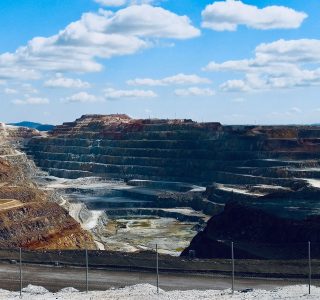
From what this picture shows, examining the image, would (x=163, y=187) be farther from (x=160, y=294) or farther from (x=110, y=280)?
(x=160, y=294)

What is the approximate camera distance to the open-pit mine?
204 ft

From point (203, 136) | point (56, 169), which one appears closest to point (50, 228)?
point (203, 136)

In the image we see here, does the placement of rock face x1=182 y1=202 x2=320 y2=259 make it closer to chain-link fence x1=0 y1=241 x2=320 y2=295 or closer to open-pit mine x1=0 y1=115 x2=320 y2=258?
open-pit mine x1=0 y1=115 x2=320 y2=258

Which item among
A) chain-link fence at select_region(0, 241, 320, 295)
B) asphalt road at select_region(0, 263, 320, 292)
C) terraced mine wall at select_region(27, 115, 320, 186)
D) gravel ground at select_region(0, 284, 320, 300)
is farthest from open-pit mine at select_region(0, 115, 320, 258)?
gravel ground at select_region(0, 284, 320, 300)

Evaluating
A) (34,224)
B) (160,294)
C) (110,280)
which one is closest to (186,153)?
(34,224)

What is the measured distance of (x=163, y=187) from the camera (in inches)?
4828

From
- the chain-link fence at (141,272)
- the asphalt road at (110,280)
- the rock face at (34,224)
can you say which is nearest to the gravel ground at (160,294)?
the chain-link fence at (141,272)

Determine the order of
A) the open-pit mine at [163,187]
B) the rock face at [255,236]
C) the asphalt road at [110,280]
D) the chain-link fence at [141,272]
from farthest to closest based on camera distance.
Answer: the open-pit mine at [163,187] → the rock face at [255,236] → the chain-link fence at [141,272] → the asphalt road at [110,280]

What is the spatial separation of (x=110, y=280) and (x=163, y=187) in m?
85.2

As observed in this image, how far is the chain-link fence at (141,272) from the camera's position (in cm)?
3644

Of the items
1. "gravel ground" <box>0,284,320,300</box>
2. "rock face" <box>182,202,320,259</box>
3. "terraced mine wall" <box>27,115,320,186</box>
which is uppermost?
"terraced mine wall" <box>27,115,320,186</box>

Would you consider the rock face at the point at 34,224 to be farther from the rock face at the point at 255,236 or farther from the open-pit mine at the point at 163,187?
the rock face at the point at 255,236

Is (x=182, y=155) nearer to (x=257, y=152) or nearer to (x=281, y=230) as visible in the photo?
(x=257, y=152)

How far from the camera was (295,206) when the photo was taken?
225ft
